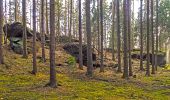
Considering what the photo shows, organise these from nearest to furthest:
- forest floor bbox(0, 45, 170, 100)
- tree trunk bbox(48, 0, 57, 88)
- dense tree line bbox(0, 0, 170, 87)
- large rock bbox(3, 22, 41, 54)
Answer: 1. forest floor bbox(0, 45, 170, 100)
2. tree trunk bbox(48, 0, 57, 88)
3. dense tree line bbox(0, 0, 170, 87)
4. large rock bbox(3, 22, 41, 54)

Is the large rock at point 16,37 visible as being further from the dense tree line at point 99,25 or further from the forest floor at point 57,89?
the forest floor at point 57,89

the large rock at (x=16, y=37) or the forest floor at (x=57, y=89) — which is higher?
the large rock at (x=16, y=37)

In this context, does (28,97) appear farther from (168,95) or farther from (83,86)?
(168,95)

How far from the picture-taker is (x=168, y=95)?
19.1 meters

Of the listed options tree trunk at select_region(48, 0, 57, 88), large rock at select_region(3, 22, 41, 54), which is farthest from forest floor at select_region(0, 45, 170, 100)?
large rock at select_region(3, 22, 41, 54)

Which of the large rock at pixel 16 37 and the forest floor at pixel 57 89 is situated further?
the large rock at pixel 16 37

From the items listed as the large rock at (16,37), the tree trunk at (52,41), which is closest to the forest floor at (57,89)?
the tree trunk at (52,41)

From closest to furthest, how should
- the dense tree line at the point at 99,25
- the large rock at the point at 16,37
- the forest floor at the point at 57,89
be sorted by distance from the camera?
1. the forest floor at the point at 57,89
2. the dense tree line at the point at 99,25
3. the large rock at the point at 16,37

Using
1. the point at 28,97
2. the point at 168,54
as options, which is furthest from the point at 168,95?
the point at 168,54

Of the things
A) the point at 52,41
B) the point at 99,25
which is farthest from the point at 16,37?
the point at 52,41

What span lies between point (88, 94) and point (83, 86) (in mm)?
3063

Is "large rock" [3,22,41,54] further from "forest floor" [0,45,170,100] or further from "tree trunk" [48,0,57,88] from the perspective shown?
"tree trunk" [48,0,57,88]

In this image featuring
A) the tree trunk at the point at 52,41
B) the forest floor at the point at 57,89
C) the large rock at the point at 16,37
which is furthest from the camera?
the large rock at the point at 16,37

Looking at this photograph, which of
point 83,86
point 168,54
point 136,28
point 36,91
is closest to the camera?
point 36,91
